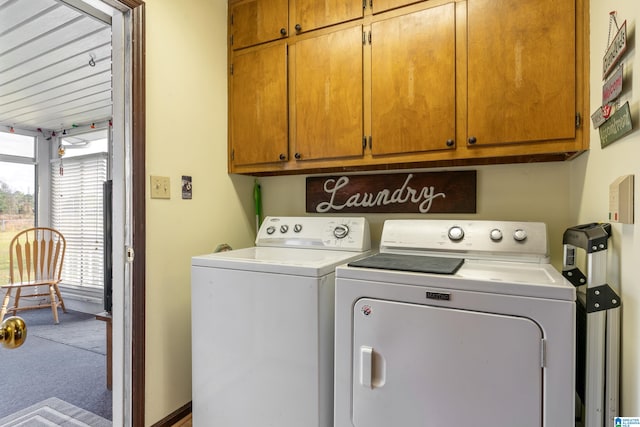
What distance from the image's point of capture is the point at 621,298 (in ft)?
3.17

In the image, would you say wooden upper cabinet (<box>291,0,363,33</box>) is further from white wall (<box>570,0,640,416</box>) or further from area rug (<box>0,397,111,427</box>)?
area rug (<box>0,397,111,427</box>)

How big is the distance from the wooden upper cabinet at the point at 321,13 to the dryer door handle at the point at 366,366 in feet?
5.29

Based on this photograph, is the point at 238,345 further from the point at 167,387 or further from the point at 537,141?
the point at 537,141

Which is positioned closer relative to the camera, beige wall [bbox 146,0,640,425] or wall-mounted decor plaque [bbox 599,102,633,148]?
wall-mounted decor plaque [bbox 599,102,633,148]

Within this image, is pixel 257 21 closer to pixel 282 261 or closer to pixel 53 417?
pixel 282 261

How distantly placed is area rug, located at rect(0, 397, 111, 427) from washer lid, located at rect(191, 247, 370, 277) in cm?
118

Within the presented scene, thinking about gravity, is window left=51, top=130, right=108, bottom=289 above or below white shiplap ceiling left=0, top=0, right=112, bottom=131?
below

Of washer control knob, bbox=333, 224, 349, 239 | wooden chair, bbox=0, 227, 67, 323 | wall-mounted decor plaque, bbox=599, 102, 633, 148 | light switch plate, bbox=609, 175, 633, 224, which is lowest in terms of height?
wooden chair, bbox=0, 227, 67, 323

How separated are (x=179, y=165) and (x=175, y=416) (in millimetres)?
1315

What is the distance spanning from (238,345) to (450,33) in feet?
5.61

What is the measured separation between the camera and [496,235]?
1.52 m

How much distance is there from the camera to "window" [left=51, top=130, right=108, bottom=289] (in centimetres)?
402

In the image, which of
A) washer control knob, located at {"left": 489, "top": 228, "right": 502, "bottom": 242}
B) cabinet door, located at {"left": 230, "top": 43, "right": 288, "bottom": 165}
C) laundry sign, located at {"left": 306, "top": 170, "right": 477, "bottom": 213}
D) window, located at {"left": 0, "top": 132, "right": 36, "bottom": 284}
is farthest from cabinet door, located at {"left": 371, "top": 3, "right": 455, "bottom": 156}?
window, located at {"left": 0, "top": 132, "right": 36, "bottom": 284}

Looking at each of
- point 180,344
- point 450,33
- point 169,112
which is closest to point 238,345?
point 180,344
